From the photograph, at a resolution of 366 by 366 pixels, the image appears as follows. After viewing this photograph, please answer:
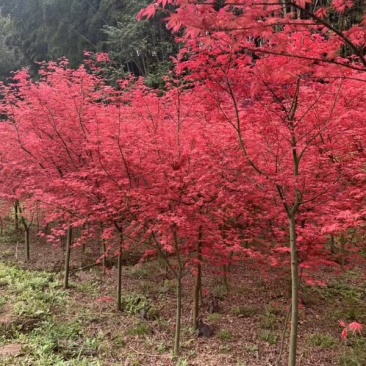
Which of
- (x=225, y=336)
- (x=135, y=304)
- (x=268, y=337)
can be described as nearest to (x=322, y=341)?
(x=268, y=337)

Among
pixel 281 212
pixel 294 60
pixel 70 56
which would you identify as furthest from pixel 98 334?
pixel 70 56

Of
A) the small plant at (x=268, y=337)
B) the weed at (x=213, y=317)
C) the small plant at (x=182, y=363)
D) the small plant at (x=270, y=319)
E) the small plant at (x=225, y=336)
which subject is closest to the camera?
the small plant at (x=182, y=363)

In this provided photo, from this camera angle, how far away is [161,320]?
773 cm

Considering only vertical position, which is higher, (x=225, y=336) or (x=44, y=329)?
(x=44, y=329)

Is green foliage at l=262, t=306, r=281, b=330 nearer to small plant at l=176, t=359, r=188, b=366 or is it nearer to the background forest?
small plant at l=176, t=359, r=188, b=366

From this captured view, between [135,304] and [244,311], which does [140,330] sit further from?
[244,311]

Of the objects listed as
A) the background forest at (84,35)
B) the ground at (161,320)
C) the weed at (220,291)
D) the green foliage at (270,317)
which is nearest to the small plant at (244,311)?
the ground at (161,320)

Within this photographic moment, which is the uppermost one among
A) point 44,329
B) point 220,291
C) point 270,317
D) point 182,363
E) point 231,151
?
point 231,151

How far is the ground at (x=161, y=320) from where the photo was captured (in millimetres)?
6211

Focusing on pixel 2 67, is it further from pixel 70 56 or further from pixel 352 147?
pixel 352 147

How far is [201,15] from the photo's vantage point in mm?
2262

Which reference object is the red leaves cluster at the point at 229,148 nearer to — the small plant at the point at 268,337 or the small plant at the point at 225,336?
the small plant at the point at 225,336

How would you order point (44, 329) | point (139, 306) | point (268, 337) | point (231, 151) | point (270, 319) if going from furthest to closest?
point (139, 306) → point (270, 319) → point (44, 329) → point (268, 337) → point (231, 151)

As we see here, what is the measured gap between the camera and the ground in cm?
621
